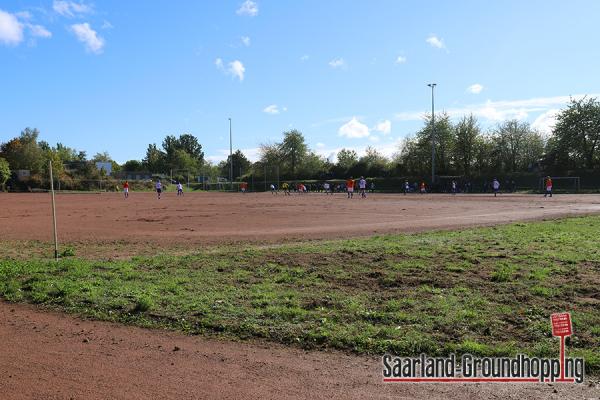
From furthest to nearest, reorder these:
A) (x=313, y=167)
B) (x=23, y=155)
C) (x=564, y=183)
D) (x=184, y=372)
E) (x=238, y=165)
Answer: (x=238, y=165)
(x=313, y=167)
(x=23, y=155)
(x=564, y=183)
(x=184, y=372)

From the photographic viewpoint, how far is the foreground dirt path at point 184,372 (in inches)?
174

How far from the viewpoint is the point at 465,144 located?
73.2 m

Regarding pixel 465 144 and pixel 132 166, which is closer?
pixel 465 144

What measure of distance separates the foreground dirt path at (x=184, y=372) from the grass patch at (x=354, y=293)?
1.43ft

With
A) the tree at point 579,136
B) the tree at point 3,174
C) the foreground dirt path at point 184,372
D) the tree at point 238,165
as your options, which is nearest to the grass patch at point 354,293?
the foreground dirt path at point 184,372

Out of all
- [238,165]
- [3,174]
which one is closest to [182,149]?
[238,165]

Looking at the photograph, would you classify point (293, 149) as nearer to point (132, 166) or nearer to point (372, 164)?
point (372, 164)

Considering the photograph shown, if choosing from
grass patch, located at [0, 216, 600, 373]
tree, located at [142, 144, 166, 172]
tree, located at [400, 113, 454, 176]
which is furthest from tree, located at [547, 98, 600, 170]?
tree, located at [142, 144, 166, 172]

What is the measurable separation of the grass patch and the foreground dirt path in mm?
435

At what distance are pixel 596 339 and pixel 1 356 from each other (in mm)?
6817

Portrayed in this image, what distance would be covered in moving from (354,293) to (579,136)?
6635 cm

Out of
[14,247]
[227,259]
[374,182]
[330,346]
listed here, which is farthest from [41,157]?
[330,346]

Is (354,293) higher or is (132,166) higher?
(132,166)

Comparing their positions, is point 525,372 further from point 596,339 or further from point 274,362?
point 274,362
